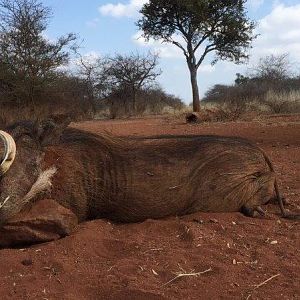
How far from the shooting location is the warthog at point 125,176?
368cm

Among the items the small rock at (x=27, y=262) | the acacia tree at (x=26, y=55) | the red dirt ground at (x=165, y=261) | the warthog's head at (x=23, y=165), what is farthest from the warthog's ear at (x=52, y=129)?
the acacia tree at (x=26, y=55)

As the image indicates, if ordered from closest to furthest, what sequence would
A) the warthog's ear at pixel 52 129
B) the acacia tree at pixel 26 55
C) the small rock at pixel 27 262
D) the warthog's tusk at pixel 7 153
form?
the small rock at pixel 27 262
the warthog's tusk at pixel 7 153
the warthog's ear at pixel 52 129
the acacia tree at pixel 26 55

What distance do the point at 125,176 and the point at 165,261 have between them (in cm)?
100

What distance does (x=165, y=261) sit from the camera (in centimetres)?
310

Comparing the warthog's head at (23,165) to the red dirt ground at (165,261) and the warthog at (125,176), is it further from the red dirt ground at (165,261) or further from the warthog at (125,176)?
the red dirt ground at (165,261)

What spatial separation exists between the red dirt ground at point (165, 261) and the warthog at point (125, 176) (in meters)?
0.15

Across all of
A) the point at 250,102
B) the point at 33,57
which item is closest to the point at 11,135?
the point at 250,102

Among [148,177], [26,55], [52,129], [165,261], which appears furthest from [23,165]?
[26,55]

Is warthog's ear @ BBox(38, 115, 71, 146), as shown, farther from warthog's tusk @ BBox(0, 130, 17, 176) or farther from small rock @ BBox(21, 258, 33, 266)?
small rock @ BBox(21, 258, 33, 266)

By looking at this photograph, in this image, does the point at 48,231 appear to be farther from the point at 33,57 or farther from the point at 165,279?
the point at 33,57

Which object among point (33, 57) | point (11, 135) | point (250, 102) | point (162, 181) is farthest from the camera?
point (33, 57)

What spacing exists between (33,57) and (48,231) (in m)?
23.5

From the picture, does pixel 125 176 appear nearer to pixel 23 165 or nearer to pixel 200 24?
pixel 23 165

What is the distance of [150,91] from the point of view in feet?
137
